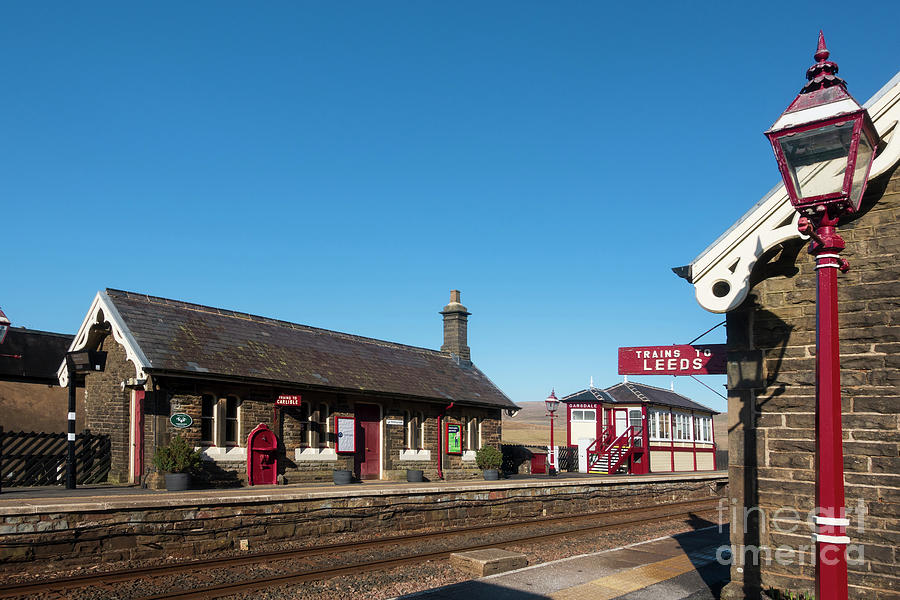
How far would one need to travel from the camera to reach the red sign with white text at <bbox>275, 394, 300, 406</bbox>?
19.8 m

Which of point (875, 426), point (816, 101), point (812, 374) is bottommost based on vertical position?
point (875, 426)

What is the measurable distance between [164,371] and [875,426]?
1503cm

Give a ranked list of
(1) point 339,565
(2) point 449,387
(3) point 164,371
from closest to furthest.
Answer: (1) point 339,565 < (3) point 164,371 < (2) point 449,387

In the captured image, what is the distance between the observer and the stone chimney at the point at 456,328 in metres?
30.2

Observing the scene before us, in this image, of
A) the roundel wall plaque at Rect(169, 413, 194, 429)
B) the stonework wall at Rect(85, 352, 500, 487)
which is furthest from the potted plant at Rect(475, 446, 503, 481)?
the roundel wall plaque at Rect(169, 413, 194, 429)

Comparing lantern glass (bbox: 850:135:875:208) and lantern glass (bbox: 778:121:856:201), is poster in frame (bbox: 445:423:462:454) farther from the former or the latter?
lantern glass (bbox: 778:121:856:201)

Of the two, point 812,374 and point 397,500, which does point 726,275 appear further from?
point 397,500

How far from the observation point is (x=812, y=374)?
7.61 metres

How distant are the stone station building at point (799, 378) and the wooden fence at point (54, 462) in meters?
16.7

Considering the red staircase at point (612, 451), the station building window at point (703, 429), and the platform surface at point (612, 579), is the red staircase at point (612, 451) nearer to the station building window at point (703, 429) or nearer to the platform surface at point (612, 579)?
the station building window at point (703, 429)

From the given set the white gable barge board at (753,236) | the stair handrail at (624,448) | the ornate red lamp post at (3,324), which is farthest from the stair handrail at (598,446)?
the white gable barge board at (753,236)

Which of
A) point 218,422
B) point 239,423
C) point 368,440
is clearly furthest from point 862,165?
point 368,440

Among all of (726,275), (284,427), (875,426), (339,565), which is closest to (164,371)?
(284,427)

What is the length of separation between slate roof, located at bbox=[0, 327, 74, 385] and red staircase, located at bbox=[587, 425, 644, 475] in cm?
2253
